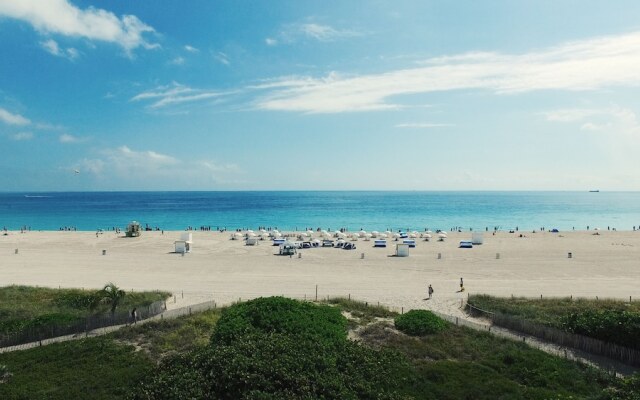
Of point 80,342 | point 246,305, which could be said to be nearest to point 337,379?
point 246,305

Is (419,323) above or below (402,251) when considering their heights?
above


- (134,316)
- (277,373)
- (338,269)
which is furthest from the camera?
(338,269)

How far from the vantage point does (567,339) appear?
1923 centimetres

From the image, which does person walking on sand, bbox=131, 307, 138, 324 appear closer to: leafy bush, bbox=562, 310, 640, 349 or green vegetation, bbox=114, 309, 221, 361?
green vegetation, bbox=114, 309, 221, 361

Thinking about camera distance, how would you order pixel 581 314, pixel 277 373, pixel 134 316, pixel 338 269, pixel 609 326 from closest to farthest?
pixel 277 373 → pixel 609 326 → pixel 581 314 → pixel 134 316 → pixel 338 269

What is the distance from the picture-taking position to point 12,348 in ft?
61.9

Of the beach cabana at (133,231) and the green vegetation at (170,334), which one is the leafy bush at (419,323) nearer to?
the green vegetation at (170,334)

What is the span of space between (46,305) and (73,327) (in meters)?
6.60

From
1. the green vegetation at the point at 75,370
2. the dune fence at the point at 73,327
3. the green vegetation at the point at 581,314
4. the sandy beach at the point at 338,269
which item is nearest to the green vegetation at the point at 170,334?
the green vegetation at the point at 75,370

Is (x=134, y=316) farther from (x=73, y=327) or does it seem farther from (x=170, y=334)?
(x=170, y=334)

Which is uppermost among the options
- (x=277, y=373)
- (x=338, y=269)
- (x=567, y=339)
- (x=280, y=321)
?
(x=280, y=321)

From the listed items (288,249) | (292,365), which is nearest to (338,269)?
(288,249)

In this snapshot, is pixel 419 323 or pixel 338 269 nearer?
pixel 419 323

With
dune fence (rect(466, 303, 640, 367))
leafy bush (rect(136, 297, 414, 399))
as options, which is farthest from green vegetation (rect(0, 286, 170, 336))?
dune fence (rect(466, 303, 640, 367))
